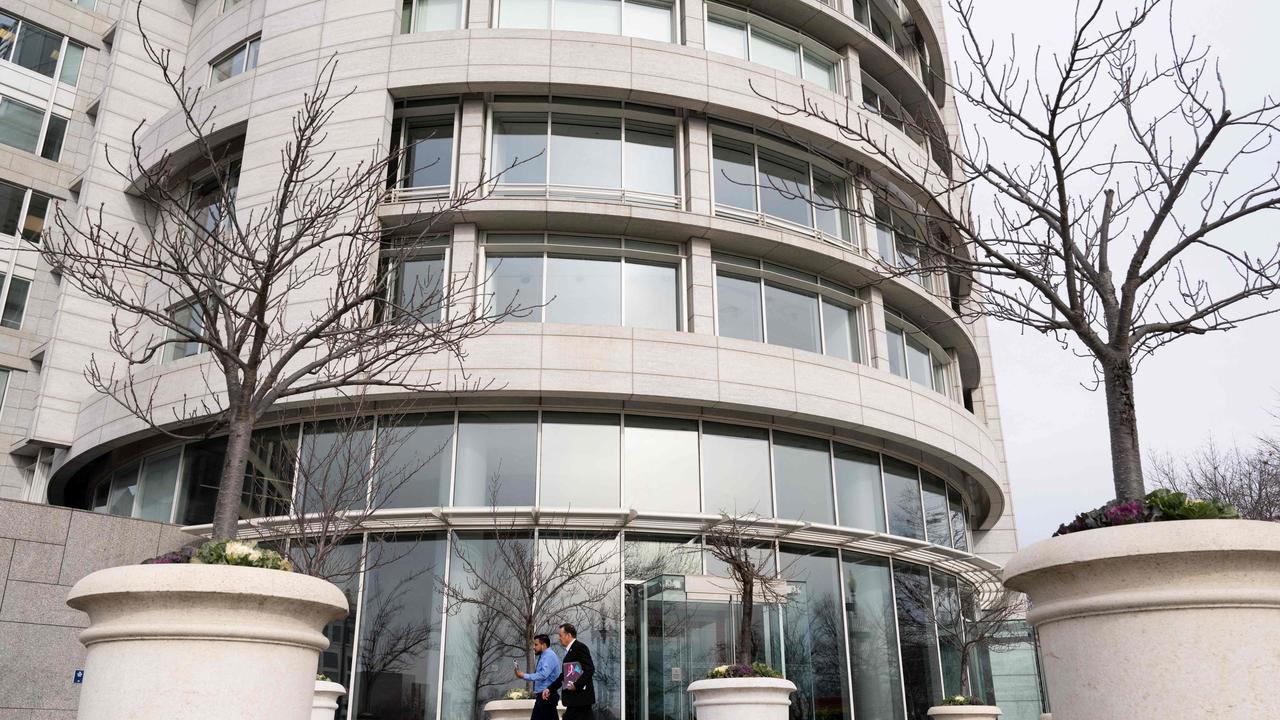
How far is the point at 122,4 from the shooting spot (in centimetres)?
2944

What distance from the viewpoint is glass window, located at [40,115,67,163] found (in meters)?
29.6

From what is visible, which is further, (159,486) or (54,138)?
(54,138)

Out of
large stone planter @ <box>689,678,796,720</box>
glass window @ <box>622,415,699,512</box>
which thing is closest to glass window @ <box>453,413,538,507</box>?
glass window @ <box>622,415,699,512</box>

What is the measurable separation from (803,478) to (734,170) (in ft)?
24.3

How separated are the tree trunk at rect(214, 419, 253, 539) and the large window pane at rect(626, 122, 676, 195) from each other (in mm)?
15859

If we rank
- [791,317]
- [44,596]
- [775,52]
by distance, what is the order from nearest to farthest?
[44,596]
[791,317]
[775,52]

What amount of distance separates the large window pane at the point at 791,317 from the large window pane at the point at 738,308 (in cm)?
25

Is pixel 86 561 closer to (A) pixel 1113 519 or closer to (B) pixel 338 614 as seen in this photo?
(B) pixel 338 614

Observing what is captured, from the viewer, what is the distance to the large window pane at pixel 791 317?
22.7 meters

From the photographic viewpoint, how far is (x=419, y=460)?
2006 cm

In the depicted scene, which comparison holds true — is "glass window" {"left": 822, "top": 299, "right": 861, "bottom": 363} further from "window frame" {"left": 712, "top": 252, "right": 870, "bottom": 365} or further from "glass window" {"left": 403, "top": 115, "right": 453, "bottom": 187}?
"glass window" {"left": 403, "top": 115, "right": 453, "bottom": 187}

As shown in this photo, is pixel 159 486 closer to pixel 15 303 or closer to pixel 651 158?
pixel 15 303

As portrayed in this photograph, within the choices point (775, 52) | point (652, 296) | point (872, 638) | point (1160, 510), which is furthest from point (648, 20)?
point (1160, 510)

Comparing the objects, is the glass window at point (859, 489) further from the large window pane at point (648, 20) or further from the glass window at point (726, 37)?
the large window pane at point (648, 20)
